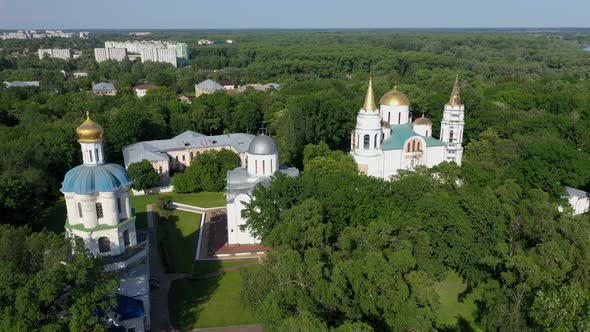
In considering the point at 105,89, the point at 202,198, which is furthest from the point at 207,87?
the point at 202,198

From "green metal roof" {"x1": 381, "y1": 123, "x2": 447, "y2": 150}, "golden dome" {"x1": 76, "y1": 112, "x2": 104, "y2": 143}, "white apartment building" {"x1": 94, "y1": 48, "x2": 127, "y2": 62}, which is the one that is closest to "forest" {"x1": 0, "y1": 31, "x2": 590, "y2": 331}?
"green metal roof" {"x1": 381, "y1": 123, "x2": 447, "y2": 150}

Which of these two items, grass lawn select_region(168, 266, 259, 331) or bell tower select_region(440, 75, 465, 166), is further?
bell tower select_region(440, 75, 465, 166)

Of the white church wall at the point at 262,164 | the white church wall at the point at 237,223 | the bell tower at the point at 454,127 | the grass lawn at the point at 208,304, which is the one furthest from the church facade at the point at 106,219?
the bell tower at the point at 454,127

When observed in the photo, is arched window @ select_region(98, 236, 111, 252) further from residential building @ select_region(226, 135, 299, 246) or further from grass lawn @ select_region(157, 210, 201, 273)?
residential building @ select_region(226, 135, 299, 246)

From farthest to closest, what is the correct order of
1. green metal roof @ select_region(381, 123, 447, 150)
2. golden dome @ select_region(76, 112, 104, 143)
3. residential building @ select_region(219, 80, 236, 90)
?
residential building @ select_region(219, 80, 236, 90) < green metal roof @ select_region(381, 123, 447, 150) < golden dome @ select_region(76, 112, 104, 143)

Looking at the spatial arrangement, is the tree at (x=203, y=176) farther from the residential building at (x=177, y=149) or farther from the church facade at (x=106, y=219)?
the church facade at (x=106, y=219)

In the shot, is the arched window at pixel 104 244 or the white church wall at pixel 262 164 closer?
the arched window at pixel 104 244
